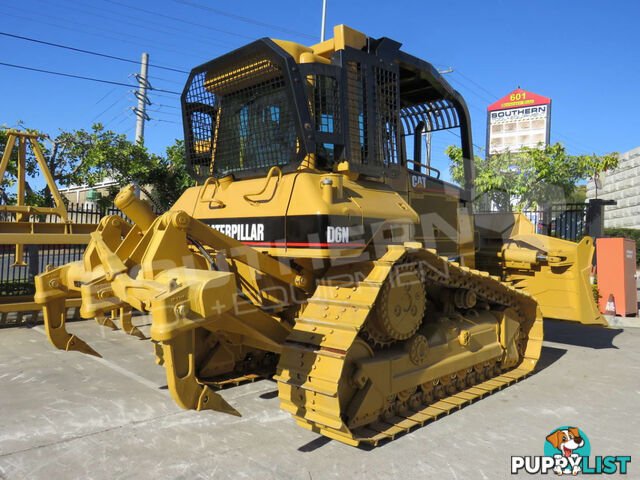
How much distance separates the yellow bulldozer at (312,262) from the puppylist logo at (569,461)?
37.5 inches

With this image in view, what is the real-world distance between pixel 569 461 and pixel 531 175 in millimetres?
18792

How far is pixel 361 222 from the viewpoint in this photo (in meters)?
4.39

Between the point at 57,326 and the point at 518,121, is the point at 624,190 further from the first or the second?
the point at 57,326

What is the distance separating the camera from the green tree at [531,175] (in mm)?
20781

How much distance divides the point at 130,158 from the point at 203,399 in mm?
12264

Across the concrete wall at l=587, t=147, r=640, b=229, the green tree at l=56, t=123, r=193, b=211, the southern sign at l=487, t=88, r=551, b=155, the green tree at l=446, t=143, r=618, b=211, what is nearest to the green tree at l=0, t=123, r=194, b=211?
the green tree at l=56, t=123, r=193, b=211

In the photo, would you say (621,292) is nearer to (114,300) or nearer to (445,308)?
(445,308)

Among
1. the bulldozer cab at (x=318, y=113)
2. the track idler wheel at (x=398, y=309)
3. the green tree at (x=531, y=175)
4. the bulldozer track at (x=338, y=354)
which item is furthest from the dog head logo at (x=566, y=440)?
the green tree at (x=531, y=175)

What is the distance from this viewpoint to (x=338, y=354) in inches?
151

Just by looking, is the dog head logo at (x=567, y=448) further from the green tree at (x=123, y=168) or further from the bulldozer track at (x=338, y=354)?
the green tree at (x=123, y=168)

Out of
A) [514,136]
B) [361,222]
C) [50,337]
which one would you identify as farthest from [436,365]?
[514,136]

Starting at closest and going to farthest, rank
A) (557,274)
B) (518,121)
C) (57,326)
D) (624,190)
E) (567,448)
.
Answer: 1. (567,448)
2. (57,326)
3. (557,274)
4. (518,121)
5. (624,190)

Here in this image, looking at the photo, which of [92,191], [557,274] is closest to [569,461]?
[557,274]

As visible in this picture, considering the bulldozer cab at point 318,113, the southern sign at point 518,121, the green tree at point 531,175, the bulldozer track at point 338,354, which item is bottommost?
the bulldozer track at point 338,354
